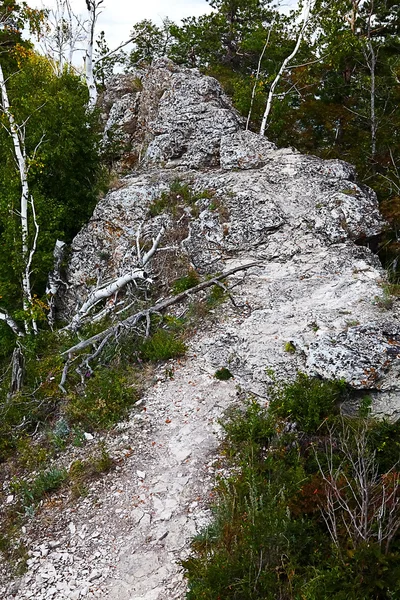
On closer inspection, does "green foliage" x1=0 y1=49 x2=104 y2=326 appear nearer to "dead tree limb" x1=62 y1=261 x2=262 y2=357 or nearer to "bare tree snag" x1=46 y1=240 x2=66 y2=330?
"bare tree snag" x1=46 y1=240 x2=66 y2=330

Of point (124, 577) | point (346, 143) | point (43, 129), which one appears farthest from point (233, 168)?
point (124, 577)

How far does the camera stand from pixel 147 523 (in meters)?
6.37

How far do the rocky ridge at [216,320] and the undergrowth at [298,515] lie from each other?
60cm

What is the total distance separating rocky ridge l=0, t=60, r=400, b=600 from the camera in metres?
6.13

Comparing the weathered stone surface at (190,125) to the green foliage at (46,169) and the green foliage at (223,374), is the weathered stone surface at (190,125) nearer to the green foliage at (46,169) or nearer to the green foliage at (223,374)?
the green foliage at (46,169)

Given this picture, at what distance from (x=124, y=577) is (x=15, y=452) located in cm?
377

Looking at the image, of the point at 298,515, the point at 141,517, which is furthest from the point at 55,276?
the point at 298,515

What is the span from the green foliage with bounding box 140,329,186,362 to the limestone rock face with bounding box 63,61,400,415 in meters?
0.56

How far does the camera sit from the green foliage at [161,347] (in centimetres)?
950

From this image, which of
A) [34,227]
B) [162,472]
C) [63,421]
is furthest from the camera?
[34,227]

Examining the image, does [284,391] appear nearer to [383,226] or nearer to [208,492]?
[208,492]

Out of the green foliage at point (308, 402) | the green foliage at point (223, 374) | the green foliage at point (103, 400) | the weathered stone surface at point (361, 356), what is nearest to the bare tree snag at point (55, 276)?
the green foliage at point (103, 400)

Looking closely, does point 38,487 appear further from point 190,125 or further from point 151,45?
point 151,45

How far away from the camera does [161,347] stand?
9.58 m
